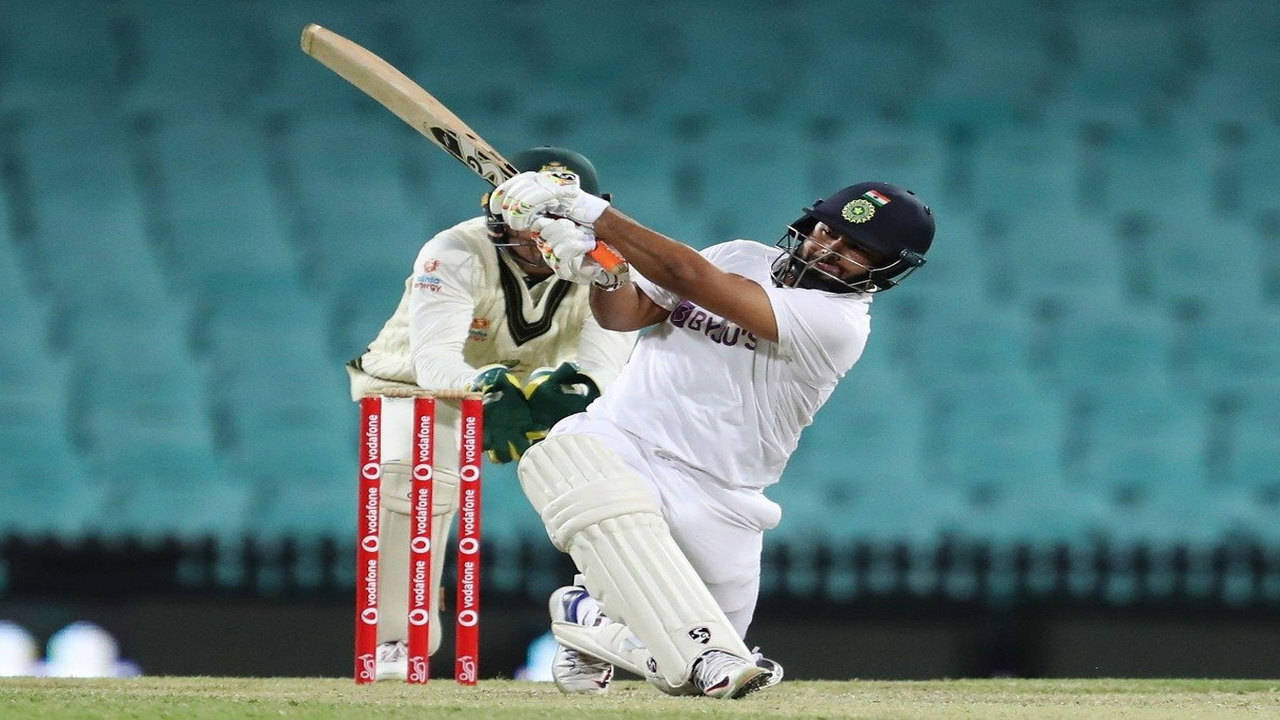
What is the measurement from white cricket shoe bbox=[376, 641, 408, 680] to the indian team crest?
1.33 meters

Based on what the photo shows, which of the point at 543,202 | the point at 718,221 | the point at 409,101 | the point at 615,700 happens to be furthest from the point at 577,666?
the point at 718,221

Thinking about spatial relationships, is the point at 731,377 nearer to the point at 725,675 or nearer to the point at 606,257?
the point at 606,257

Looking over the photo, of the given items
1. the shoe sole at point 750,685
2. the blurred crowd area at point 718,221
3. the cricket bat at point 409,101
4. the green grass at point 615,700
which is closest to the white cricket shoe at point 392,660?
the green grass at point 615,700

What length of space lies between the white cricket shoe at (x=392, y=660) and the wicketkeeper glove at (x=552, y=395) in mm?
700

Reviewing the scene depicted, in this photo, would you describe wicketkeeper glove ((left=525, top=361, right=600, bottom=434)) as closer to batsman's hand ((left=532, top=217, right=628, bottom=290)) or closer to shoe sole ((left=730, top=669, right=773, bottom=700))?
batsman's hand ((left=532, top=217, right=628, bottom=290))

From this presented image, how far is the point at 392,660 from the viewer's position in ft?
11.8

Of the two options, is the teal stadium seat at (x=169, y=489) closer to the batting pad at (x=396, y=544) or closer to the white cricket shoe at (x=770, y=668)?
the batting pad at (x=396, y=544)

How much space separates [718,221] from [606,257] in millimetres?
3262

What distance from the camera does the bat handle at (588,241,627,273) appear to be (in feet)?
8.76

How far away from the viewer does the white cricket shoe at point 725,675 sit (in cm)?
250

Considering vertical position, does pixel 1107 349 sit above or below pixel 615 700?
above

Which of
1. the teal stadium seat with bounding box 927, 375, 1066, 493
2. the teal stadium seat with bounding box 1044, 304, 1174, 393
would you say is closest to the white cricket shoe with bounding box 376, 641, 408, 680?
the teal stadium seat with bounding box 927, 375, 1066, 493

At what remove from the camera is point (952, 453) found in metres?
5.64

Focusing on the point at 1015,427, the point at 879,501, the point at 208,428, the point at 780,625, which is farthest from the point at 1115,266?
the point at 208,428
